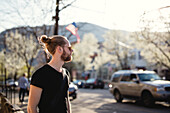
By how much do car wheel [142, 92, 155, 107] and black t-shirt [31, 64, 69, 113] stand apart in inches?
381

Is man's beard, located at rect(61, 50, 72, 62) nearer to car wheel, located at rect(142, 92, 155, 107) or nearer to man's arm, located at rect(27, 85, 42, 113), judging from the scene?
man's arm, located at rect(27, 85, 42, 113)

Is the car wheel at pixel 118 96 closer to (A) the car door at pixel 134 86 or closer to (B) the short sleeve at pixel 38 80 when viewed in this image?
(A) the car door at pixel 134 86

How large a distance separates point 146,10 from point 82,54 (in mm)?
48321

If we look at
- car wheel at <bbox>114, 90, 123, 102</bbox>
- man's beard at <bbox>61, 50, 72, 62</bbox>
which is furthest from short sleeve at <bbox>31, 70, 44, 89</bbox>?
car wheel at <bbox>114, 90, 123, 102</bbox>

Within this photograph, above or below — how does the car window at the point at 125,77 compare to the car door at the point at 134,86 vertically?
above

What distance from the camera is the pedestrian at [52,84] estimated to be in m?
2.48

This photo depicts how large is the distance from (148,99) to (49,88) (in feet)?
32.9

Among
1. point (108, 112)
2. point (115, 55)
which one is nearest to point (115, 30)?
point (115, 55)

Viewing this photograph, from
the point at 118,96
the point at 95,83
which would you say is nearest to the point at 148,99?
the point at 118,96

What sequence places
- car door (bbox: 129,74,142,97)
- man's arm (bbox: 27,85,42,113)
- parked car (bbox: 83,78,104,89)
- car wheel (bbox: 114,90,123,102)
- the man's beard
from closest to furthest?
man's arm (bbox: 27,85,42,113)
the man's beard
car door (bbox: 129,74,142,97)
car wheel (bbox: 114,90,123,102)
parked car (bbox: 83,78,104,89)

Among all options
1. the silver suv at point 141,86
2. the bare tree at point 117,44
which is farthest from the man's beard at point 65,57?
the bare tree at point 117,44

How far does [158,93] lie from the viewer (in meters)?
11.1

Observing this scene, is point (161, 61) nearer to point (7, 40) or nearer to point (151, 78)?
point (151, 78)

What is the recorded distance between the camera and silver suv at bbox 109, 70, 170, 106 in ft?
36.8
